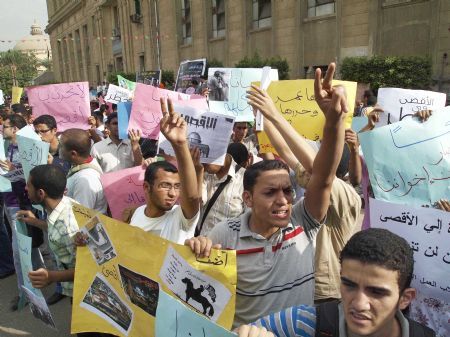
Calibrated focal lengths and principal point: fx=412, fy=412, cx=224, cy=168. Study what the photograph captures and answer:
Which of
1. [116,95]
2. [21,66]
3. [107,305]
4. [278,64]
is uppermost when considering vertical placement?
[21,66]

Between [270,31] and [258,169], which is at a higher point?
[270,31]

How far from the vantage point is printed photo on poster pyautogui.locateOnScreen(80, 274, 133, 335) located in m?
2.00

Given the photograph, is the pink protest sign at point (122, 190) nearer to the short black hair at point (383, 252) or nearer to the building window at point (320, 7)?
the short black hair at point (383, 252)

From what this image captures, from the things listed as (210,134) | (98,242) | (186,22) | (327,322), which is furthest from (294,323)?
(186,22)

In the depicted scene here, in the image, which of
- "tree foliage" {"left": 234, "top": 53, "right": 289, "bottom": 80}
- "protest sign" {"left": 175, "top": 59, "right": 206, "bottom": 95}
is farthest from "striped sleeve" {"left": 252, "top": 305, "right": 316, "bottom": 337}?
"tree foliage" {"left": 234, "top": 53, "right": 289, "bottom": 80}

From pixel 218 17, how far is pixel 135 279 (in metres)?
23.4

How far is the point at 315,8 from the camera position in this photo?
16938mm

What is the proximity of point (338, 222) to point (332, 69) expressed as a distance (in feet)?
2.57

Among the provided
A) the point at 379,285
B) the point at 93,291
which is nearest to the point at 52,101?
the point at 93,291

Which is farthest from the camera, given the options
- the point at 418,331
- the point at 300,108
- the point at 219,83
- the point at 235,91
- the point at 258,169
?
the point at 219,83

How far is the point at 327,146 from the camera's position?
68.4 inches

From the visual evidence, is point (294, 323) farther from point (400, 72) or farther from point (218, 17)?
point (218, 17)

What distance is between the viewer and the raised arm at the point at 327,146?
1659mm

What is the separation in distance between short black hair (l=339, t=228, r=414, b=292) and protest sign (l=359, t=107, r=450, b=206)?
0.91 metres
